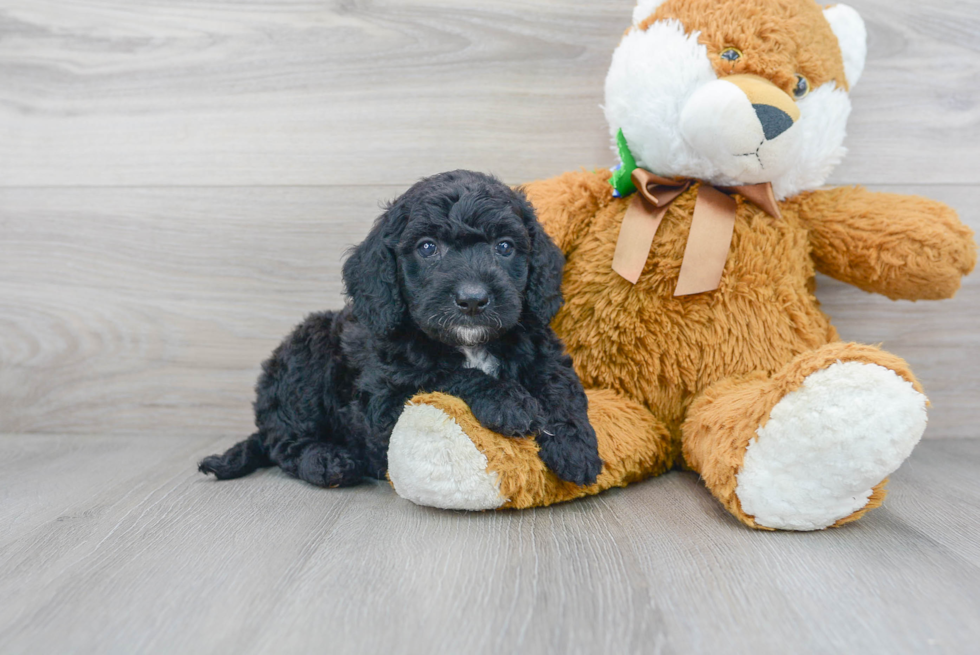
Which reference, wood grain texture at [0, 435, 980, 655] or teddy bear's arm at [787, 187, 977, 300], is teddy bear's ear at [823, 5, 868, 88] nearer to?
teddy bear's arm at [787, 187, 977, 300]

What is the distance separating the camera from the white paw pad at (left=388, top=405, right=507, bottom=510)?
3.98ft

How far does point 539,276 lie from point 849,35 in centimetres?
92

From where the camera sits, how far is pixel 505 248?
129cm

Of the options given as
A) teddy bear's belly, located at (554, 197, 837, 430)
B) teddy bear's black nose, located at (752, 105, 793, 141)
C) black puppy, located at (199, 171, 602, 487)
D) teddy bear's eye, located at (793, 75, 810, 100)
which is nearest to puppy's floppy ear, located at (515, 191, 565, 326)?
black puppy, located at (199, 171, 602, 487)

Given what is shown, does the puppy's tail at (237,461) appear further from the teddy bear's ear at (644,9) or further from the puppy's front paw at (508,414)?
the teddy bear's ear at (644,9)

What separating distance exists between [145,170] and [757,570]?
5.98ft

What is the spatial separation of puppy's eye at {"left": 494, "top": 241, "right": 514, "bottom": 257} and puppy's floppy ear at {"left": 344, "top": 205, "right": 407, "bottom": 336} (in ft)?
0.59

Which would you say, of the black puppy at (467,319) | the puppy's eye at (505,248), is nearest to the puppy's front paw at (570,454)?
the black puppy at (467,319)

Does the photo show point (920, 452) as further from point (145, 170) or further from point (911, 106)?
point (145, 170)

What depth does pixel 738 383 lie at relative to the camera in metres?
1.47

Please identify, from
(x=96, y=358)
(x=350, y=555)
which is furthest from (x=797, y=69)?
(x=96, y=358)

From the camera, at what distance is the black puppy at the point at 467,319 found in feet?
4.00

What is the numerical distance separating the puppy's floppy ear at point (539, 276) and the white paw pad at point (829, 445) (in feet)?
1.44

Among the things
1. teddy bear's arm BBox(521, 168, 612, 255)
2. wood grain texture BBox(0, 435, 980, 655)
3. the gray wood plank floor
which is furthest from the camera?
the gray wood plank floor
